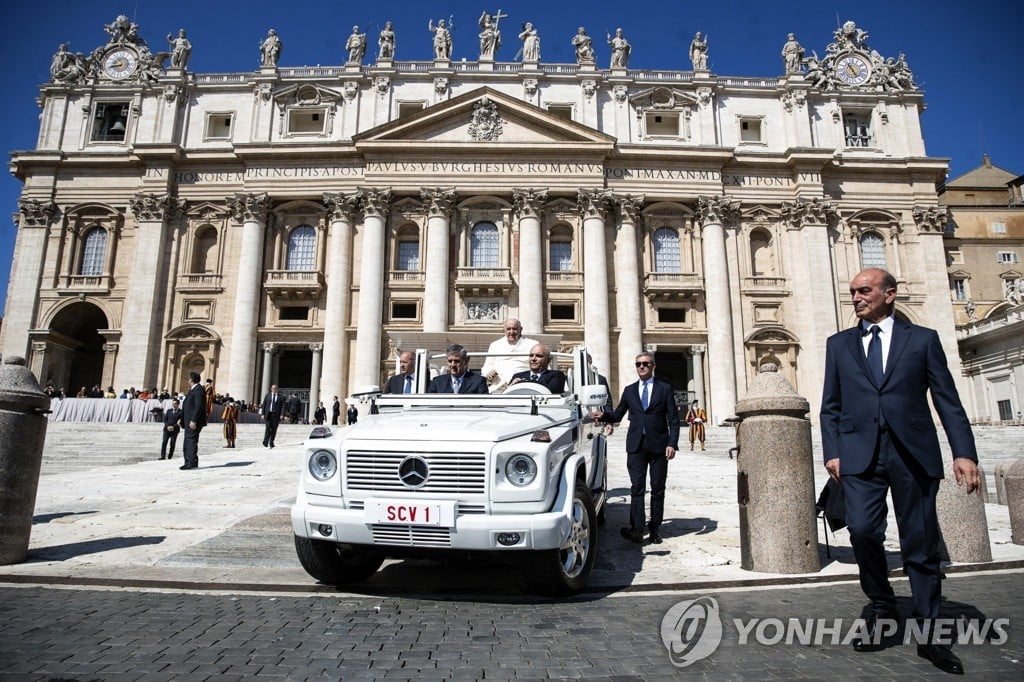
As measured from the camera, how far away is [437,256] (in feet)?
103

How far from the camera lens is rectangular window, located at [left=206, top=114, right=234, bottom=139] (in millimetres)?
34844

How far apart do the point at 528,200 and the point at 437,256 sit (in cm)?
538

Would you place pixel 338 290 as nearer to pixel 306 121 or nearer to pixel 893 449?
pixel 306 121

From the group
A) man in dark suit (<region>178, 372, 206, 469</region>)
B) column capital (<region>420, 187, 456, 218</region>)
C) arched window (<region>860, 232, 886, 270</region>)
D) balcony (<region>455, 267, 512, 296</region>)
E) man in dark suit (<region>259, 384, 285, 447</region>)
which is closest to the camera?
man in dark suit (<region>178, 372, 206, 469</region>)

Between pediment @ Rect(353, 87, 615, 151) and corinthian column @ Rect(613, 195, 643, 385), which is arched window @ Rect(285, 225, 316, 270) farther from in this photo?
corinthian column @ Rect(613, 195, 643, 385)

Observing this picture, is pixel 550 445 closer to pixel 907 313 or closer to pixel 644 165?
pixel 644 165

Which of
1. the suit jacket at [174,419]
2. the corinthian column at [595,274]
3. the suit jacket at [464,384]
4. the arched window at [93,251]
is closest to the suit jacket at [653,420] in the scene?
the suit jacket at [464,384]

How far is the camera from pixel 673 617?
4508mm

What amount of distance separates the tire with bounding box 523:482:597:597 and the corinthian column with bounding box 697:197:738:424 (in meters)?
26.5

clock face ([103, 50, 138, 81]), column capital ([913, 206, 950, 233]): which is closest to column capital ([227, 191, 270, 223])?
clock face ([103, 50, 138, 81])

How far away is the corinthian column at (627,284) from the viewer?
102 feet

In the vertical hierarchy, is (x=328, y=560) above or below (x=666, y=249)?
below

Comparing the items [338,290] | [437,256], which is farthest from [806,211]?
[338,290]

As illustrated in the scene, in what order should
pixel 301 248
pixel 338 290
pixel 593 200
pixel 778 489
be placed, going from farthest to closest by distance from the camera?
pixel 301 248 → pixel 593 200 → pixel 338 290 → pixel 778 489
